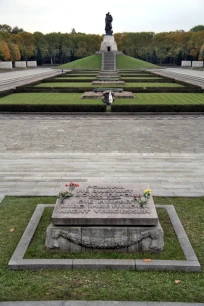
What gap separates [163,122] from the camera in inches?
859

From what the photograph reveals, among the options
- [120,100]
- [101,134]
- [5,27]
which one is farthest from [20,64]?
[101,134]

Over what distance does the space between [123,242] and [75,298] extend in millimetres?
1649

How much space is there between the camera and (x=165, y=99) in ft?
98.6

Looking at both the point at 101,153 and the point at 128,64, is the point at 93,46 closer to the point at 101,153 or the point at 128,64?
Result: the point at 128,64

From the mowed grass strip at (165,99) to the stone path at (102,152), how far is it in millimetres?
5461

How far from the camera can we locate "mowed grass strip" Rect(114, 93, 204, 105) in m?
28.3

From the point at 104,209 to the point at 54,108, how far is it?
1830 centimetres

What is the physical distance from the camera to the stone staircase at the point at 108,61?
2859 inches

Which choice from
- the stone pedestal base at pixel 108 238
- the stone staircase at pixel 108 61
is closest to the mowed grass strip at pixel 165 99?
the stone pedestal base at pixel 108 238

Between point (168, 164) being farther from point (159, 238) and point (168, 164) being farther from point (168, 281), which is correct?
point (168, 281)

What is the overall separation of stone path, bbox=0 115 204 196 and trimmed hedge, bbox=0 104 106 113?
1348 mm

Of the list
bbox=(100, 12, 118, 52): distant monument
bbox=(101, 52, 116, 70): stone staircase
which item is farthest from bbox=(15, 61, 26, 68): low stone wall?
bbox=(101, 52, 116, 70): stone staircase

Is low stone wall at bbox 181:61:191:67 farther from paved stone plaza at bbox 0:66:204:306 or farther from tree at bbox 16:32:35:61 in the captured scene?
paved stone plaza at bbox 0:66:204:306

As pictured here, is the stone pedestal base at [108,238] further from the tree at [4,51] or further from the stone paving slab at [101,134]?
the tree at [4,51]
